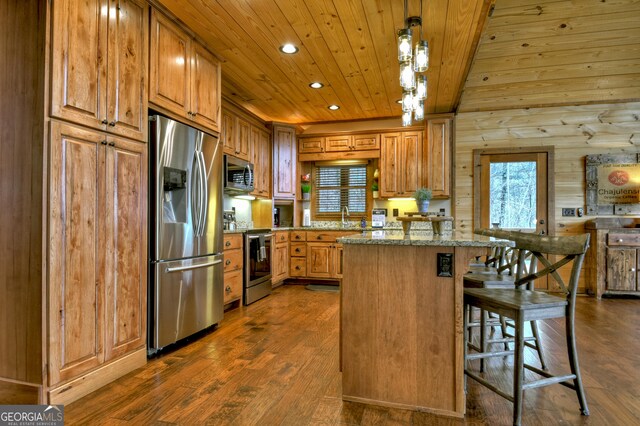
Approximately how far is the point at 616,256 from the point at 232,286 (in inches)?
187

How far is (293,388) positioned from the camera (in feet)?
6.81

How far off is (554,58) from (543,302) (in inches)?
159

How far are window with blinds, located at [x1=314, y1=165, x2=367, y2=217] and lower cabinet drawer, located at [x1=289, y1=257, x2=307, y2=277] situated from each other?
96cm

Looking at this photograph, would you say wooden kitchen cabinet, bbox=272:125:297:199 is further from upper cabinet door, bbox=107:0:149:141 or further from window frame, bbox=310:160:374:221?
upper cabinet door, bbox=107:0:149:141

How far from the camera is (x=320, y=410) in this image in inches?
72.4

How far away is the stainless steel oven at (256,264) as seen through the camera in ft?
13.4

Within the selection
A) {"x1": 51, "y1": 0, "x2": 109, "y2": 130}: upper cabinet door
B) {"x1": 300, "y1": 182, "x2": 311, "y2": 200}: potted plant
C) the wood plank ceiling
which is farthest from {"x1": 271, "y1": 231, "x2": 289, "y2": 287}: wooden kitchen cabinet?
{"x1": 51, "y1": 0, "x2": 109, "y2": 130}: upper cabinet door

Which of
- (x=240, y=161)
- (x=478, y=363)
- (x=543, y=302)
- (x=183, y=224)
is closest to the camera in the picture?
(x=543, y=302)

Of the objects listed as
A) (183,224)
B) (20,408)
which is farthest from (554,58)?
(20,408)

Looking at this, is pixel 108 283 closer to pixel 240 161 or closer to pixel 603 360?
pixel 240 161

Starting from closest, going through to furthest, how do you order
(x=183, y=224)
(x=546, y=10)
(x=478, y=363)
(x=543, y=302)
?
(x=543, y=302), (x=478, y=363), (x=183, y=224), (x=546, y=10)

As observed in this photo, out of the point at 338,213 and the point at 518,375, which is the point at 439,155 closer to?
the point at 338,213

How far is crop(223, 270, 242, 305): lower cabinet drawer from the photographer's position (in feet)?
12.0

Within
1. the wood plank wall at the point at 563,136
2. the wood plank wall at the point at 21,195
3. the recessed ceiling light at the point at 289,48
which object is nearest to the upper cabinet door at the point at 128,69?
the wood plank wall at the point at 21,195
